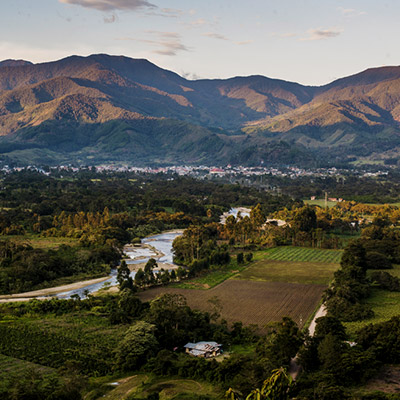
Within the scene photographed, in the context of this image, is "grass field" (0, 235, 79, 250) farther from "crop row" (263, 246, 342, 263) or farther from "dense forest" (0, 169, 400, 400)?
"crop row" (263, 246, 342, 263)

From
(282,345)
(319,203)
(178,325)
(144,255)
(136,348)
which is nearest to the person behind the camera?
(282,345)

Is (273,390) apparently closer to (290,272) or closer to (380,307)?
(380,307)

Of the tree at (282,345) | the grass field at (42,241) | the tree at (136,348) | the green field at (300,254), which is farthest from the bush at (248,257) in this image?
the tree at (136,348)

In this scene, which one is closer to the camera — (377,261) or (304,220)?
(377,261)

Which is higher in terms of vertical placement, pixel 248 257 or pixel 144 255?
pixel 248 257

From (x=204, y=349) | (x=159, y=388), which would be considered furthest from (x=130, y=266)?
(x=159, y=388)

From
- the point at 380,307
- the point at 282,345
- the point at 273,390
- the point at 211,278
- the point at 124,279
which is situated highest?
the point at 273,390

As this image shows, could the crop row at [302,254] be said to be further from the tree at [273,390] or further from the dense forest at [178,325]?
the tree at [273,390]

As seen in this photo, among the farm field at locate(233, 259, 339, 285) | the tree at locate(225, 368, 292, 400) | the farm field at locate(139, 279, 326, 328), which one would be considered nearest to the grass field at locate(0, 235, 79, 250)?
the farm field at locate(139, 279, 326, 328)
